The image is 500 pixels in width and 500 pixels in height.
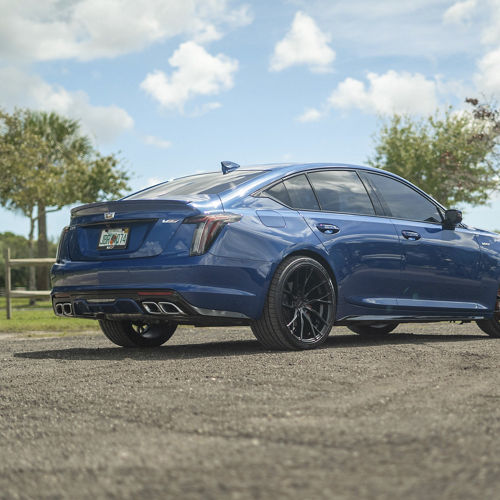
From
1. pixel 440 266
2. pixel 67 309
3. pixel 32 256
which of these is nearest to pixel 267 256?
pixel 67 309

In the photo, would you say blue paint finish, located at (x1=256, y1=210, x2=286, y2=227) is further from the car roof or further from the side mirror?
the side mirror

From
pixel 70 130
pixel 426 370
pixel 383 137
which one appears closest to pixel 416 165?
pixel 383 137

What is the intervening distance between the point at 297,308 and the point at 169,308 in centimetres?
113

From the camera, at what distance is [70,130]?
4169 centimetres

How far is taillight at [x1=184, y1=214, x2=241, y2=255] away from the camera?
20.5 ft

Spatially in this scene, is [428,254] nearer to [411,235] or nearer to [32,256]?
[411,235]

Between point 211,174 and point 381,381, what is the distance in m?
3.26

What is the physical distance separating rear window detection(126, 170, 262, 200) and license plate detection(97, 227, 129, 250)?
1.46 ft

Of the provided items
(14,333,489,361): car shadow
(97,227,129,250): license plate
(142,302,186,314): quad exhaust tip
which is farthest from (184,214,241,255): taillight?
(14,333,489,361): car shadow

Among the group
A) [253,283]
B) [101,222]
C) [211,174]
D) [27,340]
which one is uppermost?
[211,174]

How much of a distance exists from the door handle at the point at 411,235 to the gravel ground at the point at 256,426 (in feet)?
4.76

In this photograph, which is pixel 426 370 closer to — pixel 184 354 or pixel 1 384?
pixel 184 354

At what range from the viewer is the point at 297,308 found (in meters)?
6.77

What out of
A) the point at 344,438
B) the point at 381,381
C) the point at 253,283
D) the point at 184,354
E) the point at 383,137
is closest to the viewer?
the point at 344,438
